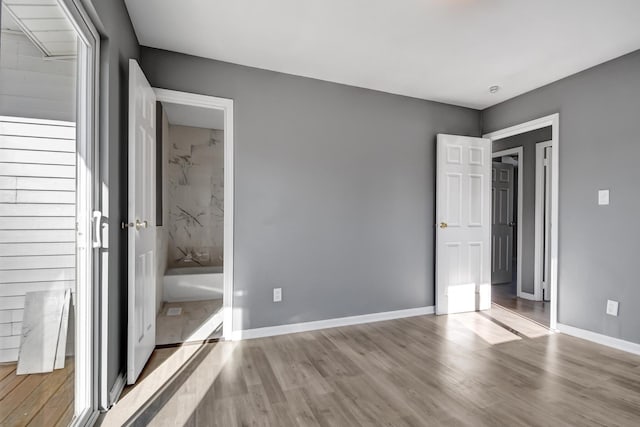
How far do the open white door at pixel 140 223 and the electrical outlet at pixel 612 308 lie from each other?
369 cm

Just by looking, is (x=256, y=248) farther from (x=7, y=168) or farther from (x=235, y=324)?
(x=7, y=168)

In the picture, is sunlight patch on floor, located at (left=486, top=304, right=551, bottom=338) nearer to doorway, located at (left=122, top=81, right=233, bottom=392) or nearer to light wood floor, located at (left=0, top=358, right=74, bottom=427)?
doorway, located at (left=122, top=81, right=233, bottom=392)

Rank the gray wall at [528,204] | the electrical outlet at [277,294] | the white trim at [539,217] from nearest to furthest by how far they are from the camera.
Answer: the electrical outlet at [277,294] < the white trim at [539,217] < the gray wall at [528,204]

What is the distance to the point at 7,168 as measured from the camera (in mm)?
1051

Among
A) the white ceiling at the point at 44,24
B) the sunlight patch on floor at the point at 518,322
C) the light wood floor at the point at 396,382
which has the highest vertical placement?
the white ceiling at the point at 44,24

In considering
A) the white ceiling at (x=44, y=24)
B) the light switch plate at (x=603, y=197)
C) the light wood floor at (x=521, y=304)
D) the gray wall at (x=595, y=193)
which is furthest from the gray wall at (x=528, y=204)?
the white ceiling at (x=44, y=24)

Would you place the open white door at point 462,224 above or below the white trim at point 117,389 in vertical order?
above

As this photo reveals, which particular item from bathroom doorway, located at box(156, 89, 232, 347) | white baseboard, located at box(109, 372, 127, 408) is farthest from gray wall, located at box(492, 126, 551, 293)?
white baseboard, located at box(109, 372, 127, 408)

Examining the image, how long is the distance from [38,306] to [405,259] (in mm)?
3086

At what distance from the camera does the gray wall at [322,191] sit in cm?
289

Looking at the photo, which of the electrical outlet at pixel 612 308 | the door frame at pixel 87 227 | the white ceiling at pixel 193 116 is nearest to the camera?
the door frame at pixel 87 227

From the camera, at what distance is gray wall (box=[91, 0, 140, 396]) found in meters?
1.77

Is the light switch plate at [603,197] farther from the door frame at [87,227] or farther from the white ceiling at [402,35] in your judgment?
the door frame at [87,227]

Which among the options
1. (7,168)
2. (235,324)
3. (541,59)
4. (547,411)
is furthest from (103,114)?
(541,59)
